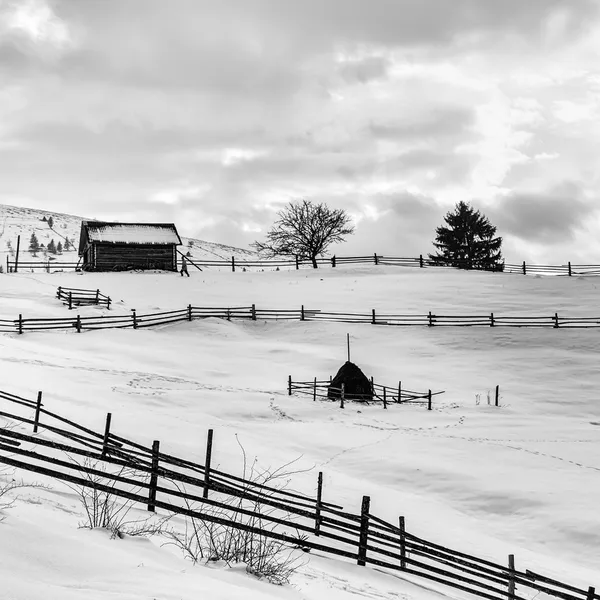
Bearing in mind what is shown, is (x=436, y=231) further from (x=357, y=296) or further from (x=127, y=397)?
(x=127, y=397)

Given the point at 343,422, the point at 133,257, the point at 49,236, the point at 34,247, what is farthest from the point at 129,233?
the point at 343,422

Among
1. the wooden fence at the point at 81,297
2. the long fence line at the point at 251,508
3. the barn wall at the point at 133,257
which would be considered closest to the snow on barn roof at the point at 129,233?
the barn wall at the point at 133,257

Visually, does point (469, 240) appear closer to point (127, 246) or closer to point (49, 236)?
point (127, 246)

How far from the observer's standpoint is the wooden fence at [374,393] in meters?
24.8

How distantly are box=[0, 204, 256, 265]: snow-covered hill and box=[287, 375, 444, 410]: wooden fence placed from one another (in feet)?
163

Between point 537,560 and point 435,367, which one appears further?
point 435,367

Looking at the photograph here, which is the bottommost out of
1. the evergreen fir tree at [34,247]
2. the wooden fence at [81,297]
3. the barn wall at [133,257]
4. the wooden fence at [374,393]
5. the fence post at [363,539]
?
the wooden fence at [374,393]

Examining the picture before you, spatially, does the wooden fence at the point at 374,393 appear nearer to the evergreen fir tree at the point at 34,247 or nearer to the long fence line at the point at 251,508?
the long fence line at the point at 251,508

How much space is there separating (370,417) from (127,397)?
8733mm

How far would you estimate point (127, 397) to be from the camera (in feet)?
65.3

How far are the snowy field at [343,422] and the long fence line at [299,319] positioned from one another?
1.05m

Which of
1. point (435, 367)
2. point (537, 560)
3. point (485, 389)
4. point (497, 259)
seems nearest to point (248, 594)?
point (537, 560)

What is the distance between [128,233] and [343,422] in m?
40.0

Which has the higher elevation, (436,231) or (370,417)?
(436,231)
